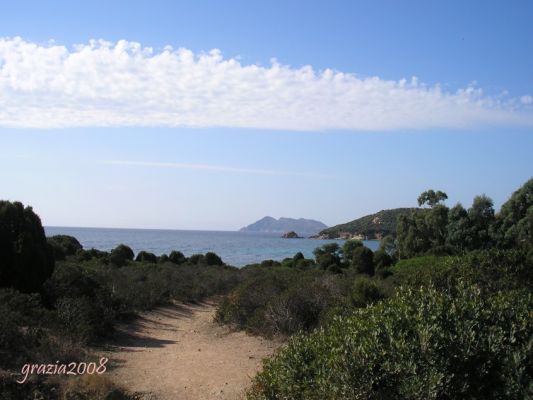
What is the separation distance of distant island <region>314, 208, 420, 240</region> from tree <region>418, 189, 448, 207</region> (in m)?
40.2

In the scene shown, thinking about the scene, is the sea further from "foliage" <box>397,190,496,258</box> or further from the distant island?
"foliage" <box>397,190,496,258</box>

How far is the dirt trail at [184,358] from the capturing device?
824cm

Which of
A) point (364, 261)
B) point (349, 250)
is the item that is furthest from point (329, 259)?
point (349, 250)

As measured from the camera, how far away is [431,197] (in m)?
56.2

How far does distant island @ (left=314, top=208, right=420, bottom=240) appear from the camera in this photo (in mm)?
104562

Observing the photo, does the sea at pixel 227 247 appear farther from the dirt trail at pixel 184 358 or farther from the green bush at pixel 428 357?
the green bush at pixel 428 357

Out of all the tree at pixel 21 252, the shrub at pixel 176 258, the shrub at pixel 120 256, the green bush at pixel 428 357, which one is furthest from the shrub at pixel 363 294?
the shrub at pixel 176 258

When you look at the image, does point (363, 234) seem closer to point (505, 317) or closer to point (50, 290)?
point (50, 290)

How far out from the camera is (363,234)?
348ft

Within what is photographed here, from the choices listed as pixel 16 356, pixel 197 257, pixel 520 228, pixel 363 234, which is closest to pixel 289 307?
pixel 16 356

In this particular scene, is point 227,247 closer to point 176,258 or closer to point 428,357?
point 176,258

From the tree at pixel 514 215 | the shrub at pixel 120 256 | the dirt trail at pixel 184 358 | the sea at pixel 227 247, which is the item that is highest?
the tree at pixel 514 215

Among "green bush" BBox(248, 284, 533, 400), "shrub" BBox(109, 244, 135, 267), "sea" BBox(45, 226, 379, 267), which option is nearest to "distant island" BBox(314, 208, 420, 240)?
"sea" BBox(45, 226, 379, 267)

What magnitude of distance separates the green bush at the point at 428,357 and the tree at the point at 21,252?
9238 millimetres
